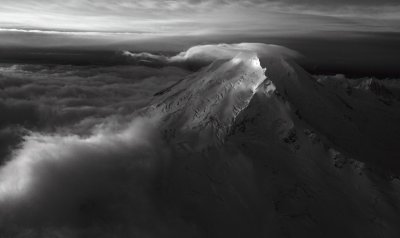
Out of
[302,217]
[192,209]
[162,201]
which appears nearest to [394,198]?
[302,217]

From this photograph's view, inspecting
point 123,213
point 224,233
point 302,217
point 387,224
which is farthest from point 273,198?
point 123,213

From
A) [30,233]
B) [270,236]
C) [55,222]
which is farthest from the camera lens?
[55,222]

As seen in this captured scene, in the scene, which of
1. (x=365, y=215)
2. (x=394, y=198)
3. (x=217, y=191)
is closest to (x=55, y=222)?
(x=217, y=191)

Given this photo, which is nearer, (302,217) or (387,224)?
(387,224)

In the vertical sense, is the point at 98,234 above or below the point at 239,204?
below

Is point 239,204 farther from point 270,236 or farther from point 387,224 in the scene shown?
point 387,224

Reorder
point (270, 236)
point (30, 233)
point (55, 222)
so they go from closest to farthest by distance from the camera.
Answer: point (270, 236)
point (30, 233)
point (55, 222)

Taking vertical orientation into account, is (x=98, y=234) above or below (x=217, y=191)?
below

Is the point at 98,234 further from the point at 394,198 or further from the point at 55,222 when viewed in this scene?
the point at 394,198

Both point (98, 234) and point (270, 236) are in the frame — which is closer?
point (270, 236)
